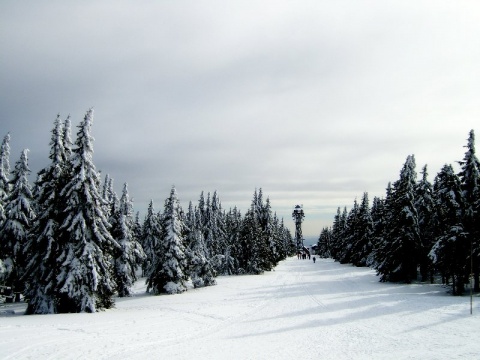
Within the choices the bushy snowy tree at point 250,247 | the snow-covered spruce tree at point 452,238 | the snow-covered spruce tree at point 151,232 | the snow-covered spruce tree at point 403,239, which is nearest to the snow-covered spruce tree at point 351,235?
the bushy snowy tree at point 250,247

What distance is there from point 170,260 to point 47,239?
14.8m

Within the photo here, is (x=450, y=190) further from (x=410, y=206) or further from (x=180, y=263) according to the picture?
(x=180, y=263)

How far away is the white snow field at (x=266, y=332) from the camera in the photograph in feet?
42.9

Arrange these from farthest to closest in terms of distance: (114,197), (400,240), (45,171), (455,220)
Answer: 1. (114,197)
2. (400,240)
3. (455,220)
4. (45,171)

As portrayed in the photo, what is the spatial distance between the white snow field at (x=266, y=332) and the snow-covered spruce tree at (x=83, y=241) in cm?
284

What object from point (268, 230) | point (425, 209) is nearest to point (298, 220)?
point (268, 230)

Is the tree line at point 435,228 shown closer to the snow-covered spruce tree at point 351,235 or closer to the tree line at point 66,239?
the snow-covered spruce tree at point 351,235

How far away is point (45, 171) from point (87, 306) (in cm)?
1067

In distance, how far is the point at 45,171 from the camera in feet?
84.7

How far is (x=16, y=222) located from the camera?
3116 cm

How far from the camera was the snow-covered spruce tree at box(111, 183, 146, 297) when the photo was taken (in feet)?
126

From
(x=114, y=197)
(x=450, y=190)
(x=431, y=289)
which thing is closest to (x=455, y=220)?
(x=450, y=190)

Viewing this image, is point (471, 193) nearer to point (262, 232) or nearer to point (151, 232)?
point (262, 232)

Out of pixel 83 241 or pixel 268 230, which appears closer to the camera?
pixel 83 241
